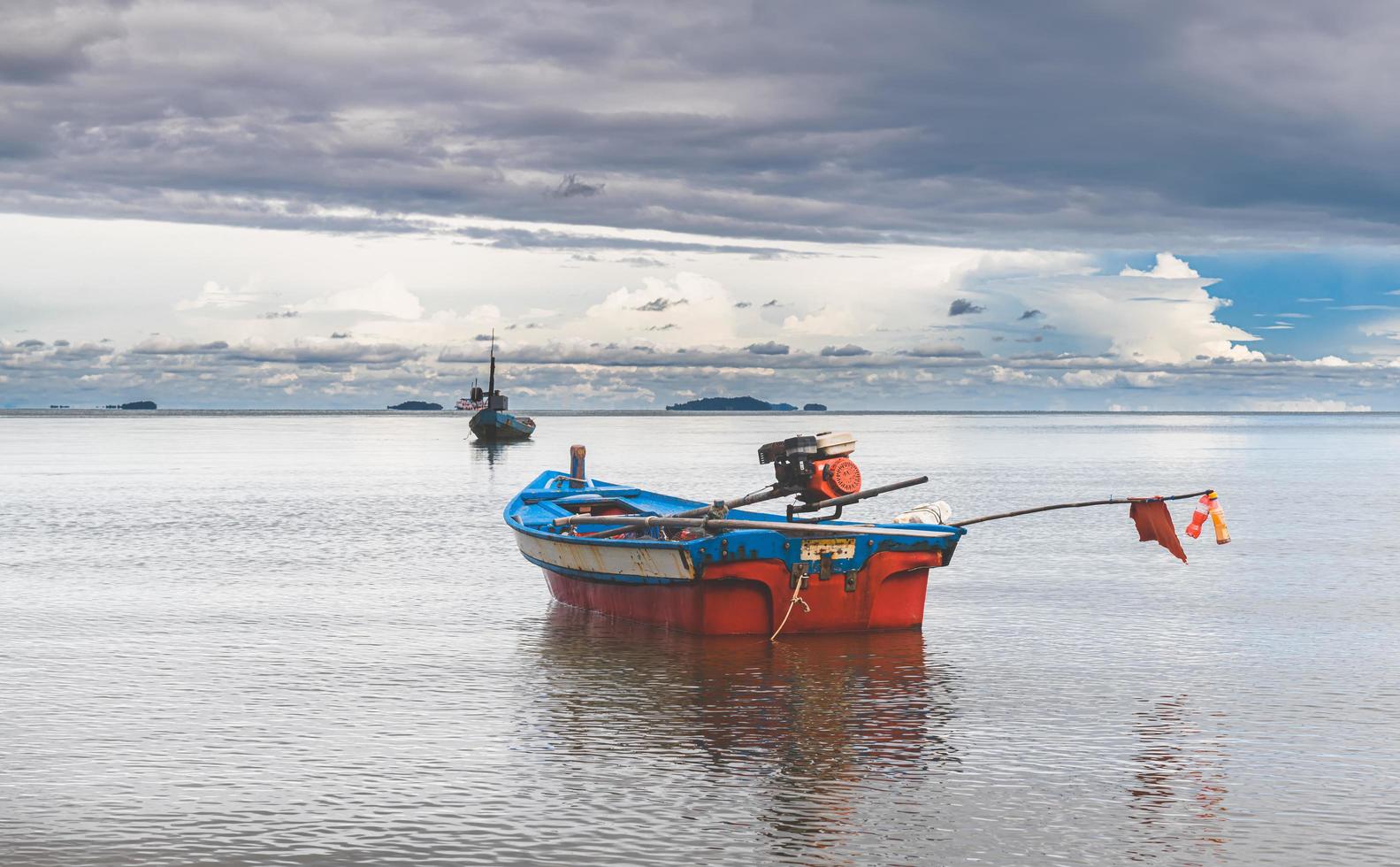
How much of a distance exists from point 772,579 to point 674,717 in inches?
210

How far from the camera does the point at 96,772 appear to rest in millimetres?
14359

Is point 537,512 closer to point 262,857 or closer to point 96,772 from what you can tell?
point 96,772

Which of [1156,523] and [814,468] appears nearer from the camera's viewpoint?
[814,468]

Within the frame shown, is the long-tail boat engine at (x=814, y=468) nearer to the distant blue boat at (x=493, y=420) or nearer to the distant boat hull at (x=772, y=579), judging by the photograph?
the distant boat hull at (x=772, y=579)

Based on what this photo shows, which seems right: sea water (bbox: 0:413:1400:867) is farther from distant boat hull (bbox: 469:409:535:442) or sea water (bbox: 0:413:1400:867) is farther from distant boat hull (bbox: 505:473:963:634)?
distant boat hull (bbox: 469:409:535:442)

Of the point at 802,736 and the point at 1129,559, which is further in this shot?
the point at 1129,559

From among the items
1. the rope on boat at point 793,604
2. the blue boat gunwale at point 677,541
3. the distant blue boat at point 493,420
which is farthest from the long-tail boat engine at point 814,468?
the distant blue boat at point 493,420

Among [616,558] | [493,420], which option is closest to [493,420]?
[493,420]

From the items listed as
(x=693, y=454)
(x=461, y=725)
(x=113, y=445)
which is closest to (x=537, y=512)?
(x=461, y=725)

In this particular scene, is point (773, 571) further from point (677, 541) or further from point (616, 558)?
point (616, 558)

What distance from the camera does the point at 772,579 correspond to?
73.7 ft

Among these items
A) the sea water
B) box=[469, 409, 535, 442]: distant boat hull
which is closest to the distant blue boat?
box=[469, 409, 535, 442]: distant boat hull

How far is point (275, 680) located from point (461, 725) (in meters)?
4.14

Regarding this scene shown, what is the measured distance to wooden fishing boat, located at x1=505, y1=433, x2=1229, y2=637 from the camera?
2222 cm
